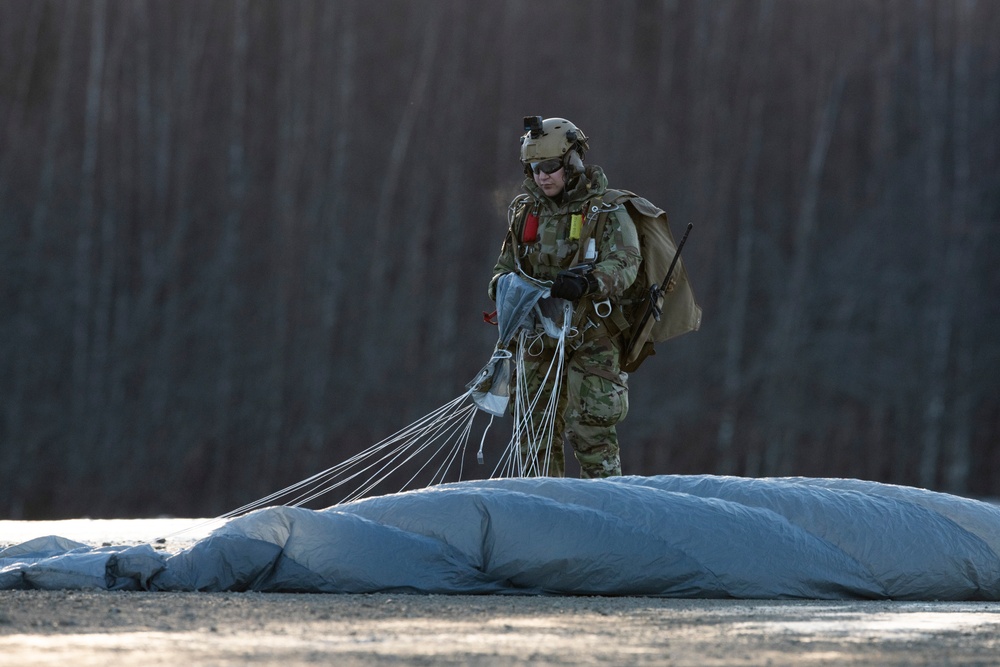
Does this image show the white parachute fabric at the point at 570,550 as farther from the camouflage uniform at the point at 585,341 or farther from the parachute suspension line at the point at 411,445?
the camouflage uniform at the point at 585,341

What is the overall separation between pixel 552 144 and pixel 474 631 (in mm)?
2794

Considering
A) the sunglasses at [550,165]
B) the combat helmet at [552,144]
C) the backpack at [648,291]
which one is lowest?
the backpack at [648,291]

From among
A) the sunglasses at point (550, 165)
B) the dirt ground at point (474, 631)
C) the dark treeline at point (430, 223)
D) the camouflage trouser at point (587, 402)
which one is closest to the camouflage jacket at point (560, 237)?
the sunglasses at point (550, 165)

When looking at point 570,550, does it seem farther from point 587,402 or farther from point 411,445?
point 411,445

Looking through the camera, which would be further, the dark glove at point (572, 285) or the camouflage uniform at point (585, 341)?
the camouflage uniform at point (585, 341)

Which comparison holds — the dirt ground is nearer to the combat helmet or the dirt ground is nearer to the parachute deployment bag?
the parachute deployment bag

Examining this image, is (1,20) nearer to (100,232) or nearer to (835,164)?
(100,232)

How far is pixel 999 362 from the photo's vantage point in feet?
53.4

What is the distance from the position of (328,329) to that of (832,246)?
18.0 feet

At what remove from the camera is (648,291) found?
18.9ft

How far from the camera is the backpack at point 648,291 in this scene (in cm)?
579

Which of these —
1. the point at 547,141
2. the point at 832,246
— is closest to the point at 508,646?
the point at 547,141

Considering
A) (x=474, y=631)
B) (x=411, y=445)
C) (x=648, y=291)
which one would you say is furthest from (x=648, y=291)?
(x=411, y=445)

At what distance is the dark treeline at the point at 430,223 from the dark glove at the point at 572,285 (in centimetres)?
1017
